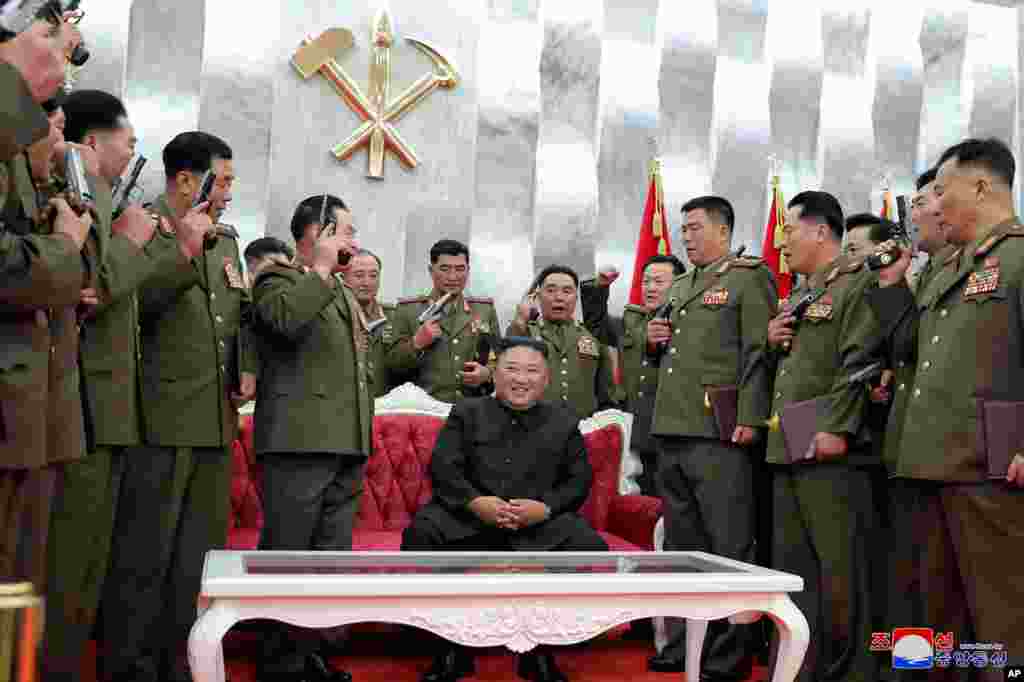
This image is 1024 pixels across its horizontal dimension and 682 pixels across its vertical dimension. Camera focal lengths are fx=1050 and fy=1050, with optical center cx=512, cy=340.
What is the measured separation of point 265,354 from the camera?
3570 mm

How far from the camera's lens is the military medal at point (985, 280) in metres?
2.92

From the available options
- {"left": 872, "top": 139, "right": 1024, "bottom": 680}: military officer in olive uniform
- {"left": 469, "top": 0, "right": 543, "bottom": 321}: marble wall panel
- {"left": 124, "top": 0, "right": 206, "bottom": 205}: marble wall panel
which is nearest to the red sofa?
{"left": 872, "top": 139, "right": 1024, "bottom": 680}: military officer in olive uniform

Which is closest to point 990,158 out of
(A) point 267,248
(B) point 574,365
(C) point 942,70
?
(B) point 574,365

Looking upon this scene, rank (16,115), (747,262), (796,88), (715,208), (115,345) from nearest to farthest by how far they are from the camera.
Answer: (16,115)
(115,345)
(747,262)
(715,208)
(796,88)

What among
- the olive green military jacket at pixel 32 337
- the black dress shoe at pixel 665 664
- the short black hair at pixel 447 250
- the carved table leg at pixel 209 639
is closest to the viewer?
the olive green military jacket at pixel 32 337

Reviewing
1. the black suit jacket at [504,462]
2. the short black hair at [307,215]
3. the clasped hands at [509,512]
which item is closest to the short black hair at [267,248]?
the short black hair at [307,215]

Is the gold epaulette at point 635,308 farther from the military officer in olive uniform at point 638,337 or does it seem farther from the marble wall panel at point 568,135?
the marble wall panel at point 568,135

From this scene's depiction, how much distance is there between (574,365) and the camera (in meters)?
5.59

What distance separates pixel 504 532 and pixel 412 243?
3.10 meters

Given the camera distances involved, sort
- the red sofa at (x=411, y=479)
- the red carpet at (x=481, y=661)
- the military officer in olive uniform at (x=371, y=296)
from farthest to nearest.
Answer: the military officer in olive uniform at (x=371, y=296) < the red sofa at (x=411, y=479) < the red carpet at (x=481, y=661)

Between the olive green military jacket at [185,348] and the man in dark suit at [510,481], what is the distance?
2.95ft

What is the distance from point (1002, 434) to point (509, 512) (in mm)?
1677

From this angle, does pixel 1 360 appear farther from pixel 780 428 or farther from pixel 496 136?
pixel 496 136

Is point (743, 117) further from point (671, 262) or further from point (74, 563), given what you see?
point (74, 563)
